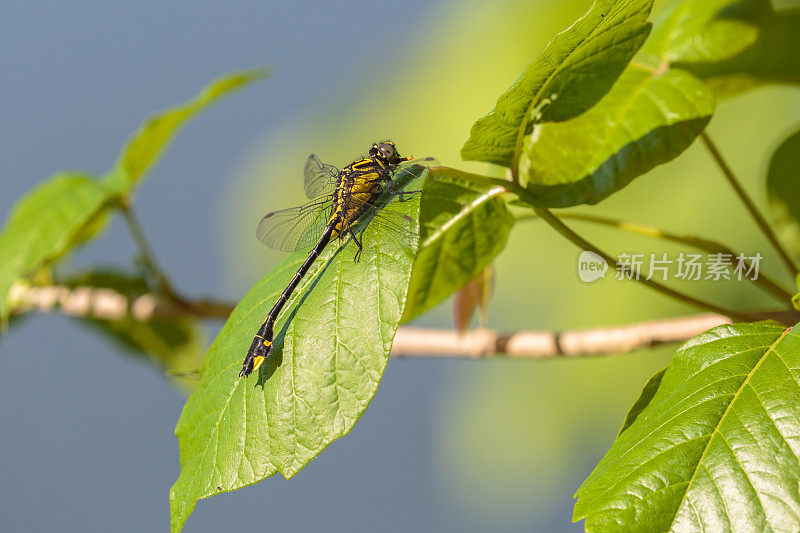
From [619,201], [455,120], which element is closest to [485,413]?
[619,201]

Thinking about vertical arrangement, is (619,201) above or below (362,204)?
above

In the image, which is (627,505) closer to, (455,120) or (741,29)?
(741,29)

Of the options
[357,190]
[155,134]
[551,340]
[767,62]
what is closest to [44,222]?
[155,134]

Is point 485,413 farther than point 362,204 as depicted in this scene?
Yes

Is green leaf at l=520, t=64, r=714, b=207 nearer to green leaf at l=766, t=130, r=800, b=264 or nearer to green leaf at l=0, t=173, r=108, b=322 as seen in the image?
green leaf at l=766, t=130, r=800, b=264

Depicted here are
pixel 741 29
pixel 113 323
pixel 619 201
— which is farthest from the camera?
pixel 619 201

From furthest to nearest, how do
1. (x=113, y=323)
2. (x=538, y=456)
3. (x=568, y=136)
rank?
(x=538, y=456) → (x=113, y=323) → (x=568, y=136)

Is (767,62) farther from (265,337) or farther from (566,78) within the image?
(265,337)
